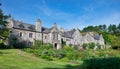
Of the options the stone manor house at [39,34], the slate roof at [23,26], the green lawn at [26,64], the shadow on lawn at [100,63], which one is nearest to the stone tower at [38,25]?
the stone manor house at [39,34]

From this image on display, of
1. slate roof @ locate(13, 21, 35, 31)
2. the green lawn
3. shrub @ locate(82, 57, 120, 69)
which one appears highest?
slate roof @ locate(13, 21, 35, 31)

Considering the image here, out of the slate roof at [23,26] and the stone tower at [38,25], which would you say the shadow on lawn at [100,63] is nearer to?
the slate roof at [23,26]

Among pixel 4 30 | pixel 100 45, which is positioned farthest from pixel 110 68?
pixel 100 45

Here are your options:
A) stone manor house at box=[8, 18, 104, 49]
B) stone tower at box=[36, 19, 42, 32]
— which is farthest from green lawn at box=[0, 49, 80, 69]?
stone tower at box=[36, 19, 42, 32]

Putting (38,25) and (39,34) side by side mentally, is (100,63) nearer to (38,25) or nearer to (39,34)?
(39,34)

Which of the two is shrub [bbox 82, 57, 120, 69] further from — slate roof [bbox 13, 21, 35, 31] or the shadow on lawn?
slate roof [bbox 13, 21, 35, 31]

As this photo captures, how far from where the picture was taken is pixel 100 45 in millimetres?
74688

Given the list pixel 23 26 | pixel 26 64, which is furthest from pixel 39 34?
pixel 26 64

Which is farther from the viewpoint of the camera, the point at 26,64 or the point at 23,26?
the point at 23,26

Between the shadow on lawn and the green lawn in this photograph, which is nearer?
the shadow on lawn

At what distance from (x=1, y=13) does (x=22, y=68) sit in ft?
70.0

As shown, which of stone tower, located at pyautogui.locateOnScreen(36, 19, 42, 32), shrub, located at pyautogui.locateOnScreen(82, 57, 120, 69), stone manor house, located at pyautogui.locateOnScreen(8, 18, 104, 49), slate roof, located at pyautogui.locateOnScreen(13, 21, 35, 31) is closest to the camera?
shrub, located at pyautogui.locateOnScreen(82, 57, 120, 69)

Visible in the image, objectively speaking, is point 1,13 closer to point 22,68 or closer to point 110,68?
point 22,68

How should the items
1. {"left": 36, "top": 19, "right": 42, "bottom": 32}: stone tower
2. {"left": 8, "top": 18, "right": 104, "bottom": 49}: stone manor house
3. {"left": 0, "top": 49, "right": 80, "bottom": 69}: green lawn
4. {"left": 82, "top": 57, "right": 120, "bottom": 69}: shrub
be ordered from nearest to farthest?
{"left": 82, "top": 57, "right": 120, "bottom": 69}: shrub < {"left": 0, "top": 49, "right": 80, "bottom": 69}: green lawn < {"left": 8, "top": 18, "right": 104, "bottom": 49}: stone manor house < {"left": 36, "top": 19, "right": 42, "bottom": 32}: stone tower
